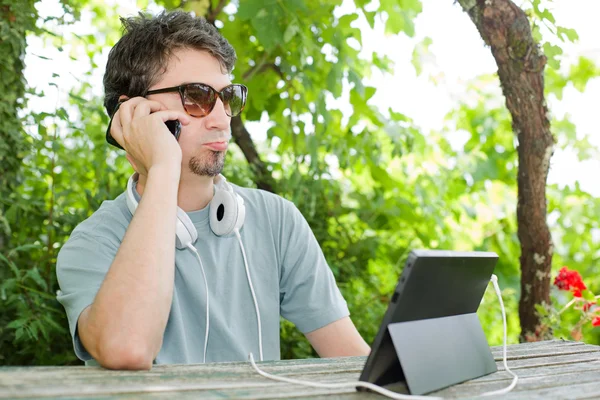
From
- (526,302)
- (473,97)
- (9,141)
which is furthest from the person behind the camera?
(473,97)

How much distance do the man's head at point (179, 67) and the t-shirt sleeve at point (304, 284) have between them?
0.37 meters

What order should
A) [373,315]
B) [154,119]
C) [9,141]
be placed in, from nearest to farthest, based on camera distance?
[154,119]
[9,141]
[373,315]

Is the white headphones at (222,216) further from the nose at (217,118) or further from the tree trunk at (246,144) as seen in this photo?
the tree trunk at (246,144)

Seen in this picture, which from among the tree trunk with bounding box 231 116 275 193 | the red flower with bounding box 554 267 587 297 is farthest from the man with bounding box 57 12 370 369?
the tree trunk with bounding box 231 116 275 193

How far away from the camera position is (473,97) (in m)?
5.38

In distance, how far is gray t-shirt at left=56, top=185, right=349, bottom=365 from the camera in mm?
1915

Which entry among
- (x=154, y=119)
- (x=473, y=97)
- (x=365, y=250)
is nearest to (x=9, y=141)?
(x=154, y=119)

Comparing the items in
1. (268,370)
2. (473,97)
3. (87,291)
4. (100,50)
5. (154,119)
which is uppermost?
(100,50)

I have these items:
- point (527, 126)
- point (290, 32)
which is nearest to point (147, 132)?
point (290, 32)

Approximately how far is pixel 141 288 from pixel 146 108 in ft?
2.53

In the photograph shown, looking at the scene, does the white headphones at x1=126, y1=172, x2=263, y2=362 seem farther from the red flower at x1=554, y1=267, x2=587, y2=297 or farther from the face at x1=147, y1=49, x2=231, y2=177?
the red flower at x1=554, y1=267, x2=587, y2=297

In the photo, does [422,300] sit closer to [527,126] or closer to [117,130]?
[117,130]

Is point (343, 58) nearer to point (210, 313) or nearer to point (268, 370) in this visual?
point (210, 313)

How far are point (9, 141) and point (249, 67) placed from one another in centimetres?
158
